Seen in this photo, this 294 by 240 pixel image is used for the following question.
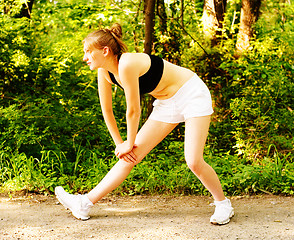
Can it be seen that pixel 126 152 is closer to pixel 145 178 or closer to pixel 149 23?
pixel 145 178

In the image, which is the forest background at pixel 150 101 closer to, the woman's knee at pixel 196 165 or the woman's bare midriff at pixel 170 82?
the woman's knee at pixel 196 165

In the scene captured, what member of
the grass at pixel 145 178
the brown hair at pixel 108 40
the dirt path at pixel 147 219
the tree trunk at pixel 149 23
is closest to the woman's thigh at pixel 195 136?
the dirt path at pixel 147 219

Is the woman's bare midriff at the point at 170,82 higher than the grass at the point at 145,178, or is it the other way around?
the woman's bare midriff at the point at 170,82

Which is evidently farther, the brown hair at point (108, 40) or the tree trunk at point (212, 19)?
the tree trunk at point (212, 19)

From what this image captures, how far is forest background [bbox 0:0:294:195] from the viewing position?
4469 millimetres

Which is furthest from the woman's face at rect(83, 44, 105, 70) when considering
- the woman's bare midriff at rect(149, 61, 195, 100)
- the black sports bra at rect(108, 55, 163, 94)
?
the woman's bare midriff at rect(149, 61, 195, 100)

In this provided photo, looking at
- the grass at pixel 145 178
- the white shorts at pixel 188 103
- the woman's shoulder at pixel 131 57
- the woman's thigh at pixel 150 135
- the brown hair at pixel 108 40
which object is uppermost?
the brown hair at pixel 108 40

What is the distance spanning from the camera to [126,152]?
3.20m

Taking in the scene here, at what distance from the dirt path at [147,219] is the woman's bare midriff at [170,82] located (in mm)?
1122

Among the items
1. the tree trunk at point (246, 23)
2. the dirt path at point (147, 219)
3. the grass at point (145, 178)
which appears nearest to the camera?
the dirt path at point (147, 219)

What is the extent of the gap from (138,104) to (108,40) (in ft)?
1.81

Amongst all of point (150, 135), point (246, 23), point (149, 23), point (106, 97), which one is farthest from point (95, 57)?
point (246, 23)

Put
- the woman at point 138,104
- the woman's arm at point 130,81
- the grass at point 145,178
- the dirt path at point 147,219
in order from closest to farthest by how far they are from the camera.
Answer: the woman's arm at point 130,81 < the woman at point 138,104 < the dirt path at point 147,219 < the grass at point 145,178

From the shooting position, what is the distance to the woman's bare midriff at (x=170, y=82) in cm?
306
